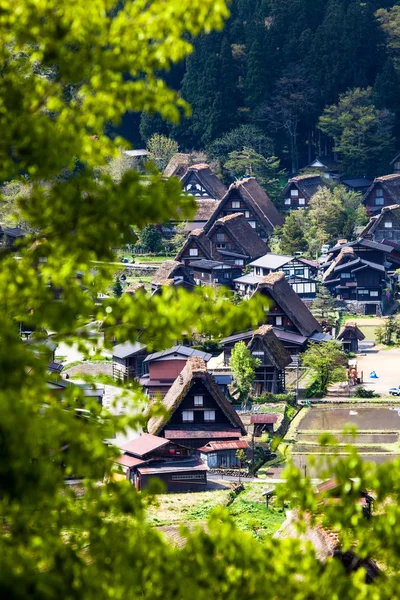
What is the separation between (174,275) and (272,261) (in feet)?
11.7

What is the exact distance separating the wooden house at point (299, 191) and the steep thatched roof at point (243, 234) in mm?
5915

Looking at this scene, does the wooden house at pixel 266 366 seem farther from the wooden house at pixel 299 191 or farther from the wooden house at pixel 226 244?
the wooden house at pixel 299 191

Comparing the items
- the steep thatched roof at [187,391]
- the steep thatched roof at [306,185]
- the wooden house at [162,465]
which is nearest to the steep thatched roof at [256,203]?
the steep thatched roof at [306,185]

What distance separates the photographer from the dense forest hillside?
2223 inches

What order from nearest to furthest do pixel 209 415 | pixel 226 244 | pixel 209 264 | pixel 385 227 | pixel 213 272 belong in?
pixel 209 415 → pixel 209 264 → pixel 213 272 → pixel 226 244 → pixel 385 227

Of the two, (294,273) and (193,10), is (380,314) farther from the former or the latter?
(193,10)

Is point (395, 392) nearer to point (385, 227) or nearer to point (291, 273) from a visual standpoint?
point (291, 273)

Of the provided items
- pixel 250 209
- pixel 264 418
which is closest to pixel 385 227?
pixel 250 209

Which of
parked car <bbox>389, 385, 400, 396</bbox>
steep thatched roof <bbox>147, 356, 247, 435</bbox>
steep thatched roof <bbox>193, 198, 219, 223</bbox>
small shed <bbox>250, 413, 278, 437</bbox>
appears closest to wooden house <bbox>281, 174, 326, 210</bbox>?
steep thatched roof <bbox>193, 198, 219, 223</bbox>

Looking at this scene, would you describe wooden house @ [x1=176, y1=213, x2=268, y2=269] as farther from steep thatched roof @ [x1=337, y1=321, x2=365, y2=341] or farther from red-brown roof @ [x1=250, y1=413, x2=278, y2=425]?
red-brown roof @ [x1=250, y1=413, x2=278, y2=425]

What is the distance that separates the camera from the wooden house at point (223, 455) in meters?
22.9

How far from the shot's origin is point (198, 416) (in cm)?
2372

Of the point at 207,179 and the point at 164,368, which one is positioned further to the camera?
the point at 207,179

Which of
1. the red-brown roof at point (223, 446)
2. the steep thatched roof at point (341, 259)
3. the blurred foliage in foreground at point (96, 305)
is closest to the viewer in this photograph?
the blurred foliage in foreground at point (96, 305)
